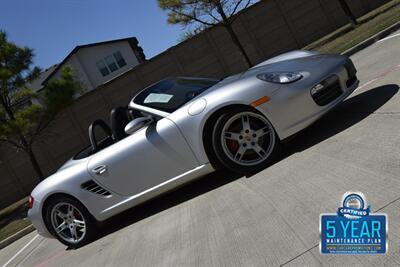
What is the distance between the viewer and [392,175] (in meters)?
3.36

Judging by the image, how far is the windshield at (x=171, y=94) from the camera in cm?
545

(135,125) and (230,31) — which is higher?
(230,31)

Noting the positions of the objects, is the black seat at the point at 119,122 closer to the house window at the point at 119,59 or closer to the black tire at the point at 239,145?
the black tire at the point at 239,145

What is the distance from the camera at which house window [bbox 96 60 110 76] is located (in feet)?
145

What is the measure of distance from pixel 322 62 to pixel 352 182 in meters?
1.99

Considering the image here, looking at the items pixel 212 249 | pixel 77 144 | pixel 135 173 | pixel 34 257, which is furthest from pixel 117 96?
pixel 212 249

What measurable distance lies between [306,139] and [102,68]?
4076 centimetres

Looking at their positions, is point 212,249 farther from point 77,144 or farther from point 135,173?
point 77,144

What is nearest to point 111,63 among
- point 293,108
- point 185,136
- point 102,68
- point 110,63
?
point 110,63

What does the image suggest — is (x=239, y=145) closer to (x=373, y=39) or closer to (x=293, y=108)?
(x=293, y=108)

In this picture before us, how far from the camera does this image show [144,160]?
537 centimetres

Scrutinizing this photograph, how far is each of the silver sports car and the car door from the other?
0.04 ft

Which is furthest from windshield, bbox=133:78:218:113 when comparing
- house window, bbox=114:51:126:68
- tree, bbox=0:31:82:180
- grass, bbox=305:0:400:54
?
house window, bbox=114:51:126:68

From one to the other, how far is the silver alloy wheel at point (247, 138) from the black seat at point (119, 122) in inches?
55.7
